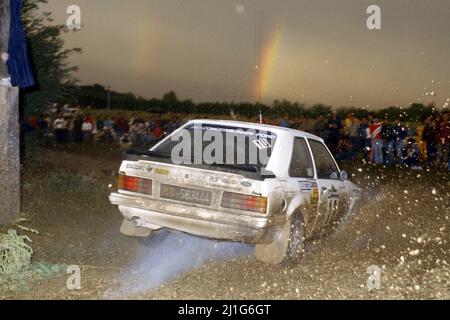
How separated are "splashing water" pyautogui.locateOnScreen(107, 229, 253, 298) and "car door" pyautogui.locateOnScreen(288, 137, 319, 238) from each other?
1.02m

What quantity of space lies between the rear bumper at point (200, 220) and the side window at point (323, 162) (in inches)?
63.8

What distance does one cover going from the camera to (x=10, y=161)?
7898 millimetres

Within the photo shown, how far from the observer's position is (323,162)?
8328 millimetres

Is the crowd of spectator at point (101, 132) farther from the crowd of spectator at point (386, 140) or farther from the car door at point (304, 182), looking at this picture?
the car door at point (304, 182)

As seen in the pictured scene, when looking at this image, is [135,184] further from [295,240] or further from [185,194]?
[295,240]

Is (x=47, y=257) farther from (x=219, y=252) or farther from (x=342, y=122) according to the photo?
(x=342, y=122)

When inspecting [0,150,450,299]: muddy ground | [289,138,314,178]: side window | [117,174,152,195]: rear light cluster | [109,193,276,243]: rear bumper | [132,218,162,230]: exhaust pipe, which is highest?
[289,138,314,178]: side window

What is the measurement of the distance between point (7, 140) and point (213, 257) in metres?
3.12

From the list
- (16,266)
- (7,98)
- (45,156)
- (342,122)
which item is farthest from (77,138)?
(16,266)

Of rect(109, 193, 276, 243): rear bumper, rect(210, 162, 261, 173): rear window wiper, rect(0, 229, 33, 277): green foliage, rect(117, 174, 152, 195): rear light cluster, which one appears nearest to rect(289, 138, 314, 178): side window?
rect(210, 162, 261, 173): rear window wiper

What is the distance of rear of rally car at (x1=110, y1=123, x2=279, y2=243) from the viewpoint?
6.21 m

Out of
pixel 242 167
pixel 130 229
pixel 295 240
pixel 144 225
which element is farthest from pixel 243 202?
pixel 130 229

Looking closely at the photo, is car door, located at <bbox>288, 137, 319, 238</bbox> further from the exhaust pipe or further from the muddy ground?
the exhaust pipe

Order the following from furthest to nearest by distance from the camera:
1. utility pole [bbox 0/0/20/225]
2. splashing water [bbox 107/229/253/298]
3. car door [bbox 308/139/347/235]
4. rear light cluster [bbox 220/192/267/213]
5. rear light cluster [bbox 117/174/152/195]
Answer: utility pole [bbox 0/0/20/225]
car door [bbox 308/139/347/235]
rear light cluster [bbox 117/174/152/195]
rear light cluster [bbox 220/192/267/213]
splashing water [bbox 107/229/253/298]
